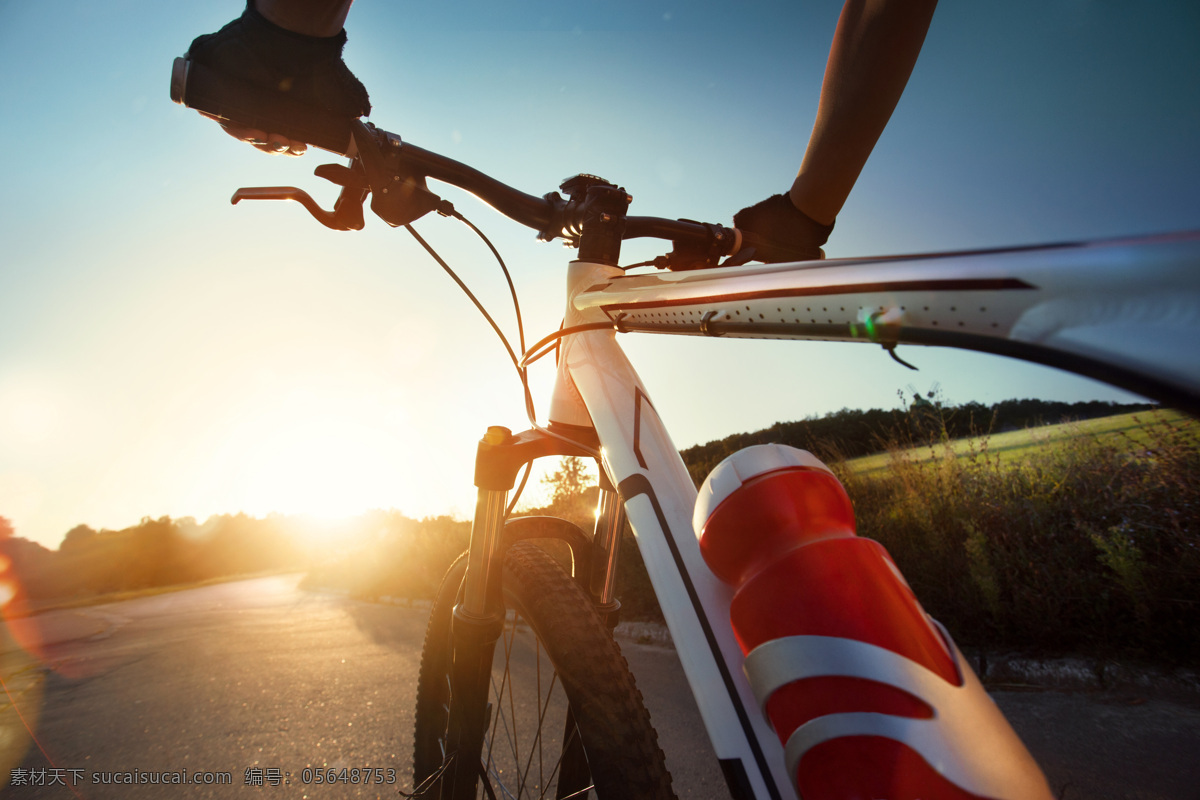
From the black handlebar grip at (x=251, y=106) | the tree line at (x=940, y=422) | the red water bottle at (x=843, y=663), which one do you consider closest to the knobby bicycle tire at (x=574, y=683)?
the red water bottle at (x=843, y=663)

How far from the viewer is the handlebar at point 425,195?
3.54 feet

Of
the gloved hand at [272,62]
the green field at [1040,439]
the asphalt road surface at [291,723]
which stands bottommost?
the asphalt road surface at [291,723]

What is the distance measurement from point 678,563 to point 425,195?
44.9 inches

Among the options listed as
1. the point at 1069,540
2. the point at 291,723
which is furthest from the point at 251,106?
the point at 1069,540

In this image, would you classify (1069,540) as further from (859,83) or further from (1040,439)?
(859,83)

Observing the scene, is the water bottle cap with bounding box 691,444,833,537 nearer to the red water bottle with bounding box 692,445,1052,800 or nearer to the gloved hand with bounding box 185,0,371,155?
the red water bottle with bounding box 692,445,1052,800

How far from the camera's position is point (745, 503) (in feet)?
A: 2.04

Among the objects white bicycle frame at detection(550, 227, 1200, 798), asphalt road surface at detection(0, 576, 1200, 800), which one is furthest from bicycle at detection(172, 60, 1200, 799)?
asphalt road surface at detection(0, 576, 1200, 800)

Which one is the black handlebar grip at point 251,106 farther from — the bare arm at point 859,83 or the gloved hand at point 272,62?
the bare arm at point 859,83

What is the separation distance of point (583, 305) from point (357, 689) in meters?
3.70

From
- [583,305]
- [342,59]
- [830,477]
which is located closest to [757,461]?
[830,477]

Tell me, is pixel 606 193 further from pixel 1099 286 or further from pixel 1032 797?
pixel 1032 797

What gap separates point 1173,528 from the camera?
2629mm

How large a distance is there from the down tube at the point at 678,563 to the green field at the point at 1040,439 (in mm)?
3803
